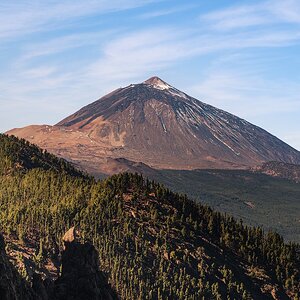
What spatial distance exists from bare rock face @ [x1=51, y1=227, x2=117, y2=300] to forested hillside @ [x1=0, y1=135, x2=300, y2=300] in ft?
72.7

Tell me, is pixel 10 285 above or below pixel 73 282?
above

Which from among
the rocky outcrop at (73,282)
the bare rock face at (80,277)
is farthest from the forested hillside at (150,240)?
the rocky outcrop at (73,282)

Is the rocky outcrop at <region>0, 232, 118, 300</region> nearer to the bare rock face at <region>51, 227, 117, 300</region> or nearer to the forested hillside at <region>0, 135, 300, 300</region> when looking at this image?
the bare rock face at <region>51, 227, 117, 300</region>

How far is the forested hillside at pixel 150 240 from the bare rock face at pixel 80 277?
72.7ft

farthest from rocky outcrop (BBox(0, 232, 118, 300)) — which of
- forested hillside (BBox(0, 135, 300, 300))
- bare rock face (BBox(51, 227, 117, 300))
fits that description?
forested hillside (BBox(0, 135, 300, 300))

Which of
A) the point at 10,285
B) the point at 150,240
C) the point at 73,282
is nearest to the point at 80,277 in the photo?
the point at 73,282

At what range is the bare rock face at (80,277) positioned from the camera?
91831 millimetres

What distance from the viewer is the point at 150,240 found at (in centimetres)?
16088

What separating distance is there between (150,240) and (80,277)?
65935 mm

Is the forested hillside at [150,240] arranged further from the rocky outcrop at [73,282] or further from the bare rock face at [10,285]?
the bare rock face at [10,285]

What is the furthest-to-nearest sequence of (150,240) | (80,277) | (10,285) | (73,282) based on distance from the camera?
1. (150,240)
2. (80,277)
3. (73,282)
4. (10,285)

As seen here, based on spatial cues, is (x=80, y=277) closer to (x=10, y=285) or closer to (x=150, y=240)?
(x=10, y=285)

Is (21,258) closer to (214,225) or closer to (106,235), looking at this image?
(106,235)

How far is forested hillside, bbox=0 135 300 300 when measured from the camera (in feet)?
464
